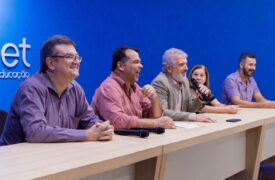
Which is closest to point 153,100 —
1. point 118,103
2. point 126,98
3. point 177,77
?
point 126,98

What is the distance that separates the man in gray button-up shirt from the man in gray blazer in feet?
3.43

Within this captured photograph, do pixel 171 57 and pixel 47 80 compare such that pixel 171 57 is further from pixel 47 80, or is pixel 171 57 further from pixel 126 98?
pixel 47 80

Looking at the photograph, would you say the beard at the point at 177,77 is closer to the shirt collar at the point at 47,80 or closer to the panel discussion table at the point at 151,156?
the panel discussion table at the point at 151,156

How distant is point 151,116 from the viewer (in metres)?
3.03

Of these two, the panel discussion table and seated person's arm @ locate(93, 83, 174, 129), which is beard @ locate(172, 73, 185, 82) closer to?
the panel discussion table

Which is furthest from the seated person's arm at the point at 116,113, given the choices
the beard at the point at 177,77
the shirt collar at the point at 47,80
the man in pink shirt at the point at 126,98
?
the beard at the point at 177,77

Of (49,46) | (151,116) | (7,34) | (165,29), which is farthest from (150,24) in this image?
(49,46)

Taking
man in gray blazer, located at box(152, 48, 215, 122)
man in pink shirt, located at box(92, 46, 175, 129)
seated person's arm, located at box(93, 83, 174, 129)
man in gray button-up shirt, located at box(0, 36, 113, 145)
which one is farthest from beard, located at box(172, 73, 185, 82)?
man in gray button-up shirt, located at box(0, 36, 113, 145)

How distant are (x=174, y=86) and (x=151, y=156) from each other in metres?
1.62

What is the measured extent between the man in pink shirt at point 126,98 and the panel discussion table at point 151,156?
288mm

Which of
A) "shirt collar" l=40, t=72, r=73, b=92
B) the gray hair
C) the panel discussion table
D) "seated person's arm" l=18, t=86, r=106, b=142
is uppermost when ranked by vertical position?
the gray hair

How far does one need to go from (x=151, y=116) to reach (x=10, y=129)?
1.22 metres

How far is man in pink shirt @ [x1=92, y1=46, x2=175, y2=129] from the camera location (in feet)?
8.20

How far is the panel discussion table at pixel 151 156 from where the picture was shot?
142 centimetres
